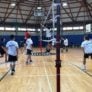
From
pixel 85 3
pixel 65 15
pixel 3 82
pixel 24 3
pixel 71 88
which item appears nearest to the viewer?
pixel 71 88

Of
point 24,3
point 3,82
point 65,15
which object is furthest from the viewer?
point 65,15

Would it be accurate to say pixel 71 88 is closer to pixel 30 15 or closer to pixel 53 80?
pixel 53 80

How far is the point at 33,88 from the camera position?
927cm

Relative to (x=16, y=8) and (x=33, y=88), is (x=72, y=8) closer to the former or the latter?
(x=16, y=8)

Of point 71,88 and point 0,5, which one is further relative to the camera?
point 0,5

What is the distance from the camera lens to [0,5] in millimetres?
41094

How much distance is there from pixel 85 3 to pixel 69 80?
30.2 m

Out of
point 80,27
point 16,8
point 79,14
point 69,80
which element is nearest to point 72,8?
point 79,14

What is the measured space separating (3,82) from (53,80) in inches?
77.3

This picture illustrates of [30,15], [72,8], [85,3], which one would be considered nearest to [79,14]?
[72,8]

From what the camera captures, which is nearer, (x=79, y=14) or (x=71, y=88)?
(x=71, y=88)

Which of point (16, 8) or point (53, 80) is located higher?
point (16, 8)

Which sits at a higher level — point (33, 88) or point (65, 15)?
point (65, 15)

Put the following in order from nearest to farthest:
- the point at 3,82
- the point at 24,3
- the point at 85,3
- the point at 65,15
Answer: the point at 3,82 < the point at 85,3 < the point at 24,3 < the point at 65,15
